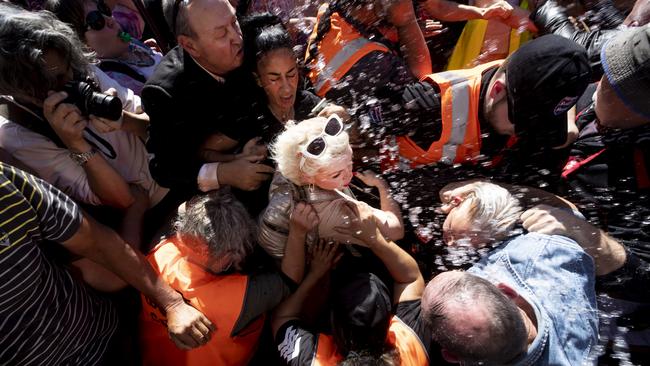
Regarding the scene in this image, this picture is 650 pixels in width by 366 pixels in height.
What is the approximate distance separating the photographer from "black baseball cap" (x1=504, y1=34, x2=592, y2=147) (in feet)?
6.19

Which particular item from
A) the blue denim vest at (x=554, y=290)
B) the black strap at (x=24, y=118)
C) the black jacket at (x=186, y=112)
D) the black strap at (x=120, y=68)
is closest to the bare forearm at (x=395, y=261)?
the blue denim vest at (x=554, y=290)

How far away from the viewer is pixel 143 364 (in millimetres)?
2043

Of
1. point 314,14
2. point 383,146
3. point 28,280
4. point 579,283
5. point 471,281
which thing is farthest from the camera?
point 314,14

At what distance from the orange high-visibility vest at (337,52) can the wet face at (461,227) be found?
101 centimetres

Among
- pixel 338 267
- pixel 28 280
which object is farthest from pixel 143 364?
pixel 338 267

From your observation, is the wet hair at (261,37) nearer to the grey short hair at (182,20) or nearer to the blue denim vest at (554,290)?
the grey short hair at (182,20)

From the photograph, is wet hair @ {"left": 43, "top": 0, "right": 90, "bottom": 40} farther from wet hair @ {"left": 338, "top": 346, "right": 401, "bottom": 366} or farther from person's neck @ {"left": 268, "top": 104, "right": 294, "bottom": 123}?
wet hair @ {"left": 338, "top": 346, "right": 401, "bottom": 366}

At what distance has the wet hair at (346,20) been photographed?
2.50 metres

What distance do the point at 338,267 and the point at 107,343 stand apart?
1255 mm

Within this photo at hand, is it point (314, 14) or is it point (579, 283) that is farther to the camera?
point (314, 14)

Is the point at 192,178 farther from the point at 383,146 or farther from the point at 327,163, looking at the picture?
the point at 383,146

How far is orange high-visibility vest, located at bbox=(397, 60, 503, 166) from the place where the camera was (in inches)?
83.6

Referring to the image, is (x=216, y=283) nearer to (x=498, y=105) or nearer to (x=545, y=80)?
(x=498, y=105)

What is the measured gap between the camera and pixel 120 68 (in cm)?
253
